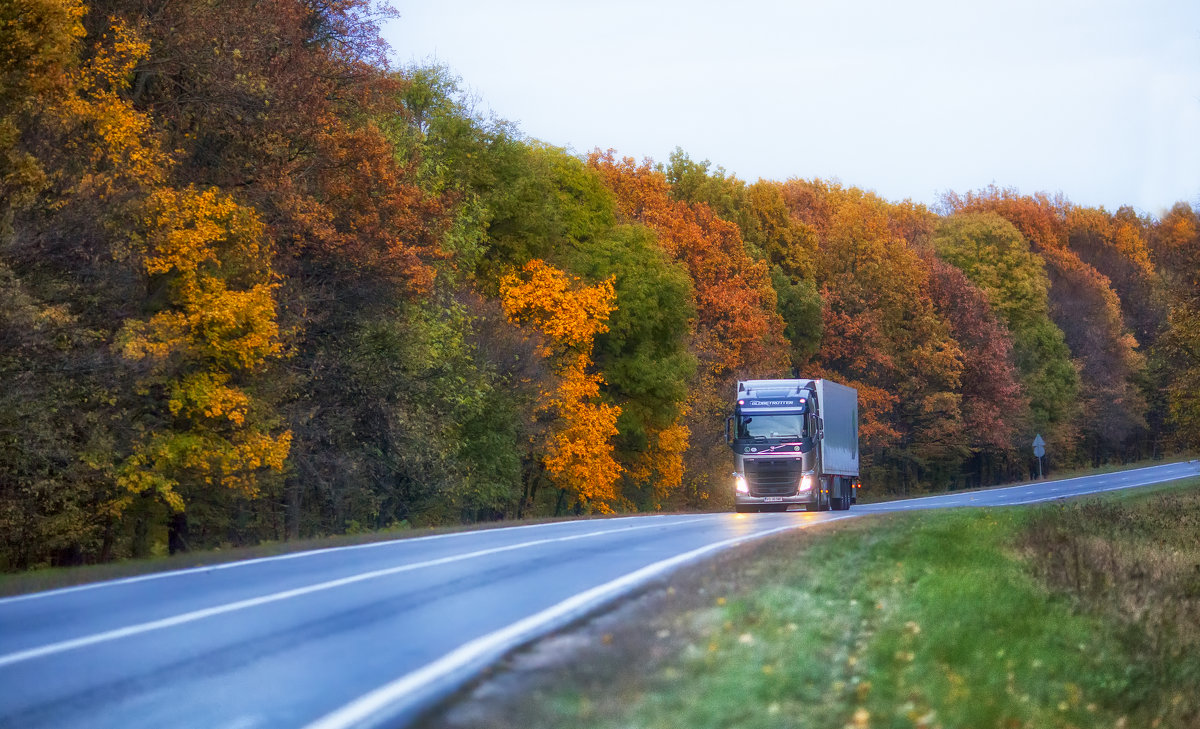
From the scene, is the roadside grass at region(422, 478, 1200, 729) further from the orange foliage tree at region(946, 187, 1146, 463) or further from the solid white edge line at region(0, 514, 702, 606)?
the orange foliage tree at region(946, 187, 1146, 463)

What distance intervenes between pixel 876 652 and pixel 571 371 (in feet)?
138

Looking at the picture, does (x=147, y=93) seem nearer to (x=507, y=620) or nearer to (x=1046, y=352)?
(x=507, y=620)

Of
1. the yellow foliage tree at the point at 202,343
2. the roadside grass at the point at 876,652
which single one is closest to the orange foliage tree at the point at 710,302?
the yellow foliage tree at the point at 202,343

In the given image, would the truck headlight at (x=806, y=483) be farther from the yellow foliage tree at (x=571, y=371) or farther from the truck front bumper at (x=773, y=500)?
the yellow foliage tree at (x=571, y=371)

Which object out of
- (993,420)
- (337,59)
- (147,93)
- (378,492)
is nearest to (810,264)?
(993,420)

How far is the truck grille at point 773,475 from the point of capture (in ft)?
121

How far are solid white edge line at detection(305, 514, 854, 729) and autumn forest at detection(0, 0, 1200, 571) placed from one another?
12.2m

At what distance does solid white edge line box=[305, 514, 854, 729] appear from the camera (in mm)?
7391

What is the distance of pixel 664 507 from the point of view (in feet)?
197

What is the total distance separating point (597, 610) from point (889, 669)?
10.9 feet

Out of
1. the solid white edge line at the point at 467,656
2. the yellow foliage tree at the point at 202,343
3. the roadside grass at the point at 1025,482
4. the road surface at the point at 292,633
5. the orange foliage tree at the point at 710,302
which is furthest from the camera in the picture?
the roadside grass at the point at 1025,482

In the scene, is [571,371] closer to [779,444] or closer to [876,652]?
[779,444]

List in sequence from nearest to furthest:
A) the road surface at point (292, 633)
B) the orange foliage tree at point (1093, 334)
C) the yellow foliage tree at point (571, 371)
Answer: the road surface at point (292, 633) → the yellow foliage tree at point (571, 371) → the orange foliage tree at point (1093, 334)

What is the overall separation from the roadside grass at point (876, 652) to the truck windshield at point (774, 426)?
21506mm
